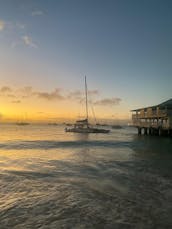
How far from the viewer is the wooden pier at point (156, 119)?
139 feet

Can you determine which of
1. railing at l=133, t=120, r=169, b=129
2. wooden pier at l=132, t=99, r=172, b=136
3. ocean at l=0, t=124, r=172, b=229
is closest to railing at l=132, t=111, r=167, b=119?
wooden pier at l=132, t=99, r=172, b=136

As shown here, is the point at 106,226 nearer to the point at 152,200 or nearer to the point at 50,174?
the point at 152,200

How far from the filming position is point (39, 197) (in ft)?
29.7

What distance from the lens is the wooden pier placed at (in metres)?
42.4

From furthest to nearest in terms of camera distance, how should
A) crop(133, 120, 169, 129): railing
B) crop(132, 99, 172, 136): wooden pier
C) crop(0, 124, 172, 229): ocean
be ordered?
crop(133, 120, 169, 129): railing
crop(132, 99, 172, 136): wooden pier
crop(0, 124, 172, 229): ocean

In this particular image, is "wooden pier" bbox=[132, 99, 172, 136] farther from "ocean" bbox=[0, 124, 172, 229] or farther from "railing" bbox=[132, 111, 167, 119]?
"ocean" bbox=[0, 124, 172, 229]

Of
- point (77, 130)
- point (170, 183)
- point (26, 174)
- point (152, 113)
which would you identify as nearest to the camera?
point (170, 183)

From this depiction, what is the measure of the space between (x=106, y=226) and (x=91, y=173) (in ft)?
23.8

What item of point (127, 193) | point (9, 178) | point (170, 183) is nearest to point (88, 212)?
point (127, 193)

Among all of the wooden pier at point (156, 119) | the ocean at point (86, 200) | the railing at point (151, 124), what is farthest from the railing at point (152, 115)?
the ocean at point (86, 200)

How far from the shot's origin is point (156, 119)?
50.3m

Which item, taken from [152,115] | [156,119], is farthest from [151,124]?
[152,115]

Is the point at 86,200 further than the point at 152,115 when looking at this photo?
No

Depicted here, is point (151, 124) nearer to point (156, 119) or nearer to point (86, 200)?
point (156, 119)
